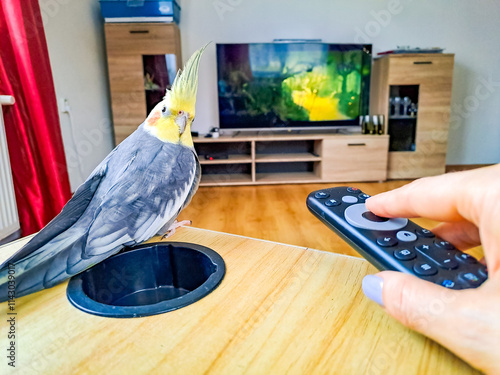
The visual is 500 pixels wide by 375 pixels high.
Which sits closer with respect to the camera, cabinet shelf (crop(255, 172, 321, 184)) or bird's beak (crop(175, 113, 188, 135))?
bird's beak (crop(175, 113, 188, 135))

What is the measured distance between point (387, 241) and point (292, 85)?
9.24 ft

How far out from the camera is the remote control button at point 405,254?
33 cm

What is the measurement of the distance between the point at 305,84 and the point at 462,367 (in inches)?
116

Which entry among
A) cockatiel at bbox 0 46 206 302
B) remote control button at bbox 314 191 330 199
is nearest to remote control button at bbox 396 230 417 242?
remote control button at bbox 314 191 330 199

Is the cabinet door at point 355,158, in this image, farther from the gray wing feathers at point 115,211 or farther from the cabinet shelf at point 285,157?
the gray wing feathers at point 115,211

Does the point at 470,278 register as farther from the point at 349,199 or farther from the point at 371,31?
the point at 371,31

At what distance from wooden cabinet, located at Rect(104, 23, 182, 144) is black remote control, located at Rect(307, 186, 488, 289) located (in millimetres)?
2572

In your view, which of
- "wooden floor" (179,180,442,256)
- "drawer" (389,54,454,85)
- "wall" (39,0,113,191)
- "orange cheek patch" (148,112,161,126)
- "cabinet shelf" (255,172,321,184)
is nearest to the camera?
"orange cheek patch" (148,112,161,126)

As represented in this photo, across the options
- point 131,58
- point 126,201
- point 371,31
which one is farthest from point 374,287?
point 371,31

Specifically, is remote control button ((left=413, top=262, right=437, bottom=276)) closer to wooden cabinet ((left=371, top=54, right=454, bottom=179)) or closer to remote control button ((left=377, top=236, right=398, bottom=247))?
remote control button ((left=377, top=236, right=398, bottom=247))

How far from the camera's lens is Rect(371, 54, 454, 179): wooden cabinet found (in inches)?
116

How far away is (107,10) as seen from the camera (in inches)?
106

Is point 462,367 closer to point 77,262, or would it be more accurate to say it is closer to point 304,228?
point 77,262

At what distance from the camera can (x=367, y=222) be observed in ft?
1.29
